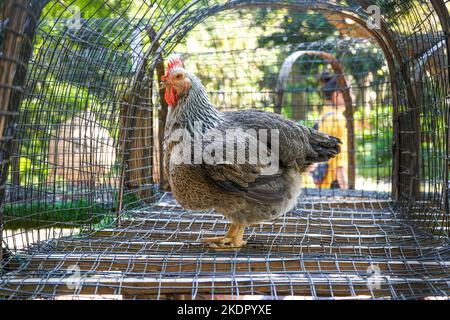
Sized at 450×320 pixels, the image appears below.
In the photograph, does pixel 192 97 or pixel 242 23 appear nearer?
pixel 192 97

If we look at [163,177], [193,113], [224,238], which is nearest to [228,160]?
[193,113]

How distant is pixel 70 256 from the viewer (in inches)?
98.7

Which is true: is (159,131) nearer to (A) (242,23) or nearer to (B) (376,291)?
(A) (242,23)

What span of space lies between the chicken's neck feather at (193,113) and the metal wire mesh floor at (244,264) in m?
0.78

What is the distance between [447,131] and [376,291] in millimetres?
1101

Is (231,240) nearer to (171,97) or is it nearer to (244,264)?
(244,264)

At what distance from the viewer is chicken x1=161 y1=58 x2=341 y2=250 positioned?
270 centimetres

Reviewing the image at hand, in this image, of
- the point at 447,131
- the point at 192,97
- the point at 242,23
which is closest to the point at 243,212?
the point at 192,97

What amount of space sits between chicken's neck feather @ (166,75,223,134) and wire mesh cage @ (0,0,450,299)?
2.09 feet

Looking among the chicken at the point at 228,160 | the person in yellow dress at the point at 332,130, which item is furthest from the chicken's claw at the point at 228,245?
the person in yellow dress at the point at 332,130

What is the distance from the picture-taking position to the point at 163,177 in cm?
495

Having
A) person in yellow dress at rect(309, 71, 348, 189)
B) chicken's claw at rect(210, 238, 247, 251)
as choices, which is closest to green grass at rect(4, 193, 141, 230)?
chicken's claw at rect(210, 238, 247, 251)

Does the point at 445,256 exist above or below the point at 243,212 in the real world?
below

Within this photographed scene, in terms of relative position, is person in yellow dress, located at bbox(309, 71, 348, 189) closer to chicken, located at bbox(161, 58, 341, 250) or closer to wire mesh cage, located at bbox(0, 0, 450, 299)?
wire mesh cage, located at bbox(0, 0, 450, 299)
